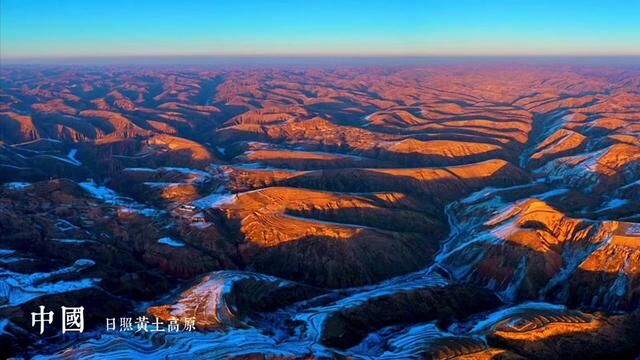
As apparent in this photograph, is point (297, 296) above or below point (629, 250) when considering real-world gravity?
below

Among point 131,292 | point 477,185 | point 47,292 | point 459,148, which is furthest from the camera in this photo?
point 459,148

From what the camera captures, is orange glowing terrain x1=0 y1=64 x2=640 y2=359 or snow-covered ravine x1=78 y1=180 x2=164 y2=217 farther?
snow-covered ravine x1=78 y1=180 x2=164 y2=217

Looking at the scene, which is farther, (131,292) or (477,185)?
(477,185)

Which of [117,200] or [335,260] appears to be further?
[117,200]

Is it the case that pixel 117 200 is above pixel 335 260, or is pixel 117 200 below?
above

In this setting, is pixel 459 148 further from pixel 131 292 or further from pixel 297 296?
pixel 131 292

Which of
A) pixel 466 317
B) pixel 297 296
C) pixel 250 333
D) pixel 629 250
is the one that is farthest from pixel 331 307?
pixel 629 250

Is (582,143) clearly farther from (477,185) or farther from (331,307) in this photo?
(331,307)

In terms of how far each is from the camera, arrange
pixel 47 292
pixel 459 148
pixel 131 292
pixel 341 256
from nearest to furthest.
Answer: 1. pixel 47 292
2. pixel 131 292
3. pixel 341 256
4. pixel 459 148

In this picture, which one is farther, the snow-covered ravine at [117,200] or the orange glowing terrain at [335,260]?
the snow-covered ravine at [117,200]

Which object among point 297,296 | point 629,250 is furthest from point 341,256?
point 629,250
